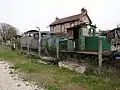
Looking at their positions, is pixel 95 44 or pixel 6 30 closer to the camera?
pixel 95 44

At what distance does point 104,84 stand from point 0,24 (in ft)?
299

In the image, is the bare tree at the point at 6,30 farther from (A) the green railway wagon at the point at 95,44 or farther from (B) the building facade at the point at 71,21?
(A) the green railway wagon at the point at 95,44

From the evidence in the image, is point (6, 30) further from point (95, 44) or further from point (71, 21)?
point (95, 44)

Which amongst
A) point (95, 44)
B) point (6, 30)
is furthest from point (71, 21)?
point (6, 30)

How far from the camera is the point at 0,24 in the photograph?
97.7 metres

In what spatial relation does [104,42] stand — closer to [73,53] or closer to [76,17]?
[73,53]

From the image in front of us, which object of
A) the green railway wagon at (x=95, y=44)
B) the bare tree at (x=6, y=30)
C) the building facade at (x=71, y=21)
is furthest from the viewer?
the bare tree at (x=6, y=30)

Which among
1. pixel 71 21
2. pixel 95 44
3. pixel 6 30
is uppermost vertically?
pixel 6 30

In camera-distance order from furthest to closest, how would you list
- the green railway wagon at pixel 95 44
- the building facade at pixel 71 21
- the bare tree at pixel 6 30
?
the bare tree at pixel 6 30 < the building facade at pixel 71 21 < the green railway wagon at pixel 95 44

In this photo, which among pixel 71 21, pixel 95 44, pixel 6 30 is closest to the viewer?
pixel 95 44

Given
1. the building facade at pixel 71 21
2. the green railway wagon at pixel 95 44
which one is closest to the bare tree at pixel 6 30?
the building facade at pixel 71 21

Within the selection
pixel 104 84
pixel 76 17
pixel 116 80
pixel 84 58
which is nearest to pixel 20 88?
pixel 104 84

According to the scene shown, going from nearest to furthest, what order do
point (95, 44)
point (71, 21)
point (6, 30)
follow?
point (95, 44) < point (71, 21) < point (6, 30)

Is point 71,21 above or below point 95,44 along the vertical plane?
above
